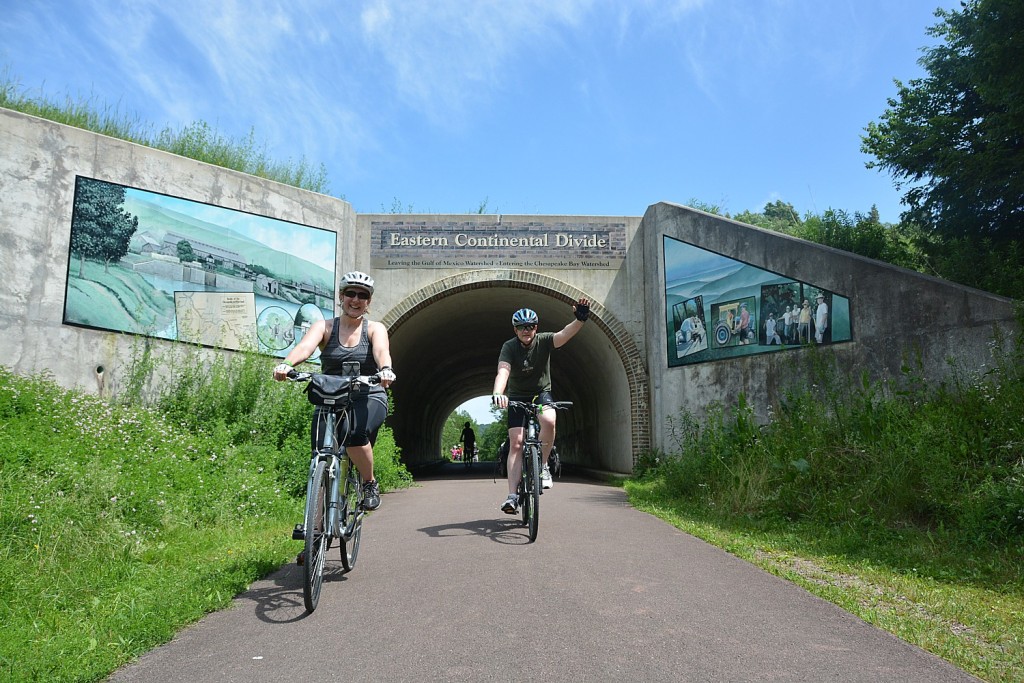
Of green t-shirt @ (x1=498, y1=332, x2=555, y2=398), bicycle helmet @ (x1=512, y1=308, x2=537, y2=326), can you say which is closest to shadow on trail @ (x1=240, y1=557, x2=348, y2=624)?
green t-shirt @ (x1=498, y1=332, x2=555, y2=398)

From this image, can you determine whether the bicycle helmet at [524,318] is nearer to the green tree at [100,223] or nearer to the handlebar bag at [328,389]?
the handlebar bag at [328,389]

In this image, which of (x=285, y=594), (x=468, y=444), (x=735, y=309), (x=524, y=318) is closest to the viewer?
(x=285, y=594)

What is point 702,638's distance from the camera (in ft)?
11.5

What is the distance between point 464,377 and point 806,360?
21176 millimetres

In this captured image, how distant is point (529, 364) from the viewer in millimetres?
6465

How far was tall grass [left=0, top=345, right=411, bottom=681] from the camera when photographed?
3.68 meters

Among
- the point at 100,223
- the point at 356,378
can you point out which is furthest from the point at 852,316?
the point at 100,223

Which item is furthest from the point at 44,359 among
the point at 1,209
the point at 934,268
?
the point at 934,268

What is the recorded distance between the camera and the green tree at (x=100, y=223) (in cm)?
1127

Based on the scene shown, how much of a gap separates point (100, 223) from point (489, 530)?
8.66m

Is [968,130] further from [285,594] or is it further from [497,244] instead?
[285,594]

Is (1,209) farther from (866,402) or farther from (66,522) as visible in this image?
(866,402)

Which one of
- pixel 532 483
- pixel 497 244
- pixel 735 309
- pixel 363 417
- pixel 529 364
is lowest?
pixel 532 483

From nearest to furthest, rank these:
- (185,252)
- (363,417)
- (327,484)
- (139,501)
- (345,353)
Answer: (327,484) < (363,417) < (345,353) < (139,501) < (185,252)
